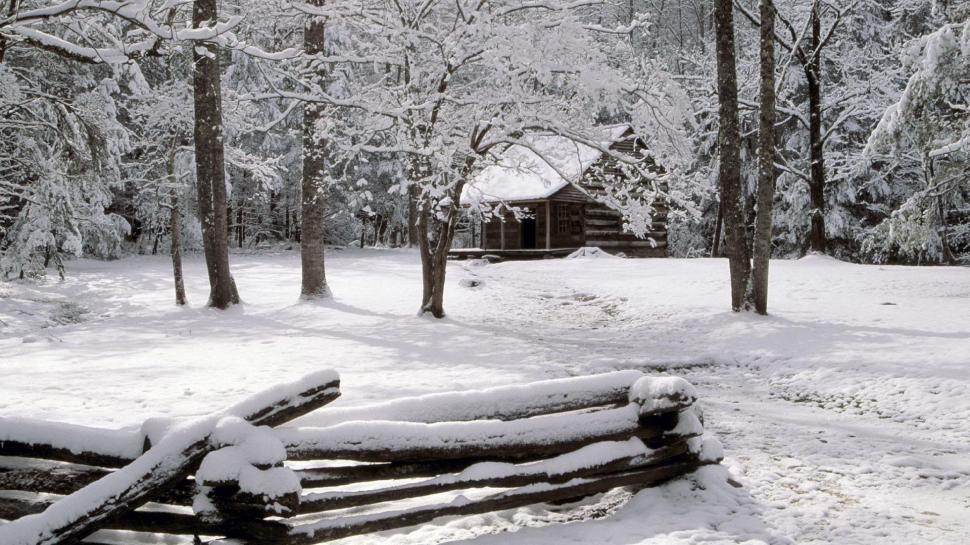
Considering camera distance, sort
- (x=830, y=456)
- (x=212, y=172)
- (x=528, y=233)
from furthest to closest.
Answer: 1. (x=528, y=233)
2. (x=212, y=172)
3. (x=830, y=456)

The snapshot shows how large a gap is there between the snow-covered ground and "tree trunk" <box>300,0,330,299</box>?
0.75 metres

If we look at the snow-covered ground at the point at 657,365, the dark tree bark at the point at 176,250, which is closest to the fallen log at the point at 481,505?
the snow-covered ground at the point at 657,365

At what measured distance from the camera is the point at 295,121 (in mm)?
36281

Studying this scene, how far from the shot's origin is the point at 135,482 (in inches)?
141

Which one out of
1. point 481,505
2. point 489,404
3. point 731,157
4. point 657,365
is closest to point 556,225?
point 731,157

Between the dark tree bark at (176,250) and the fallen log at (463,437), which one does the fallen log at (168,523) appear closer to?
the fallen log at (463,437)

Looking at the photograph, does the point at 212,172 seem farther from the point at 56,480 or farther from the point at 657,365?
the point at 56,480

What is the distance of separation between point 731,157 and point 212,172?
1060 centimetres

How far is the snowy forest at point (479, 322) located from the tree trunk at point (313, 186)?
7 centimetres

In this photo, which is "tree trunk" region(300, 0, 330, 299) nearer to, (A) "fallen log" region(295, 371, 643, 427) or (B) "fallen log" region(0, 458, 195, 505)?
(A) "fallen log" region(295, 371, 643, 427)

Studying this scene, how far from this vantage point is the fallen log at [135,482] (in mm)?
3449

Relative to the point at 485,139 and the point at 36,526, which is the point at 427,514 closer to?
the point at 36,526

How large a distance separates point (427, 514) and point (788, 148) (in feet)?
96.9

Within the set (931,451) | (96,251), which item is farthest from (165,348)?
(96,251)
